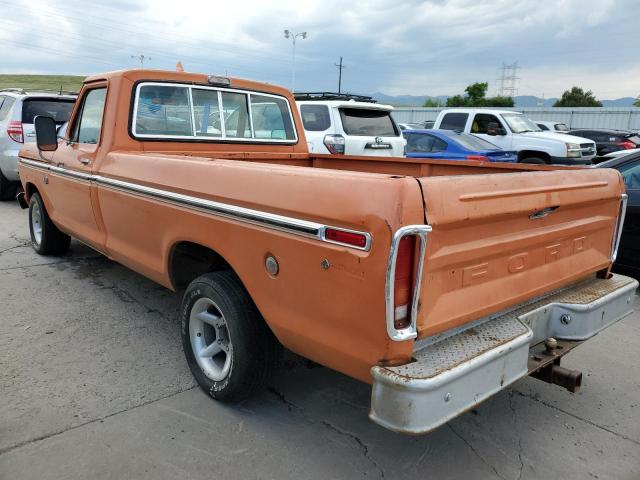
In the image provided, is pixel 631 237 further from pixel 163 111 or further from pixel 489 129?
pixel 489 129

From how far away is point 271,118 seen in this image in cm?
488

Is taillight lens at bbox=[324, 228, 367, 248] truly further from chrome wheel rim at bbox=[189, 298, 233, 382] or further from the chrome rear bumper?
chrome wheel rim at bbox=[189, 298, 233, 382]

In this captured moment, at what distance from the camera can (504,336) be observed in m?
2.31

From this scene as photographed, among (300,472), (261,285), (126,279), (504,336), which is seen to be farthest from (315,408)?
(126,279)

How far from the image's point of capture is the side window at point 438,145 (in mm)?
10362

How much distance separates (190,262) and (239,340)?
2.97 feet

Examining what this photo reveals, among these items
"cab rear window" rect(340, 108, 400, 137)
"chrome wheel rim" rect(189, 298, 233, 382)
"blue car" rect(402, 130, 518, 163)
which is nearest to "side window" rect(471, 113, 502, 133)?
"blue car" rect(402, 130, 518, 163)

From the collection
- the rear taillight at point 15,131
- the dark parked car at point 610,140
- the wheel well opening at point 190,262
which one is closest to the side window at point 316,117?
the rear taillight at point 15,131

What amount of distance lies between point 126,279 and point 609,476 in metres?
4.39

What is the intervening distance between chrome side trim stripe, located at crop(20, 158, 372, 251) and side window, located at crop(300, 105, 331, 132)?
5.61m

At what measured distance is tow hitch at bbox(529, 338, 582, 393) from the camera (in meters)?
2.61

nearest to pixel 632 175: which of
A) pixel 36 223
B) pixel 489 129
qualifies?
pixel 36 223

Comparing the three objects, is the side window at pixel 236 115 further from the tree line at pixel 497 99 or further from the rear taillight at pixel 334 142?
the tree line at pixel 497 99

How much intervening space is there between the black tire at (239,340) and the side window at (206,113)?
1710 mm
